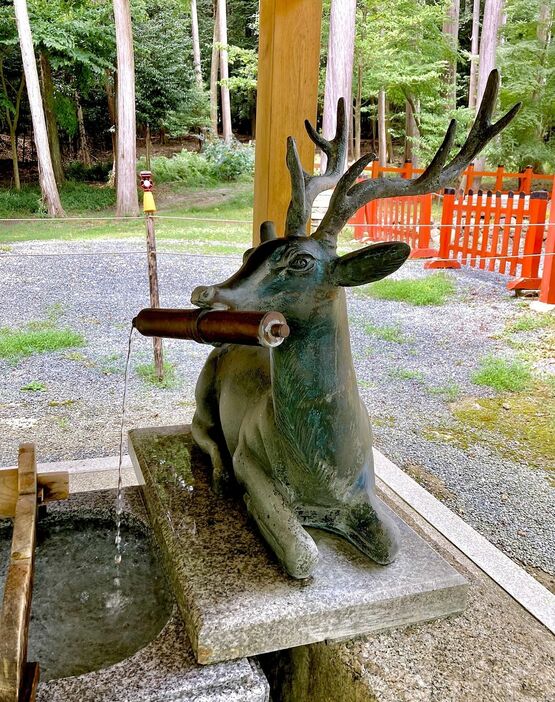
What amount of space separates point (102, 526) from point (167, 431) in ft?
1.47

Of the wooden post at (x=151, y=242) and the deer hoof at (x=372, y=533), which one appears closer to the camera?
the deer hoof at (x=372, y=533)

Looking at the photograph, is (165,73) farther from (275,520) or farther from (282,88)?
(275,520)

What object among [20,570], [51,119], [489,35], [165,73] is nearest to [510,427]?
[20,570]

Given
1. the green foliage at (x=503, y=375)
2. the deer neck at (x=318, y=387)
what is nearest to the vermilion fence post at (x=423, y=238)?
the green foliage at (x=503, y=375)

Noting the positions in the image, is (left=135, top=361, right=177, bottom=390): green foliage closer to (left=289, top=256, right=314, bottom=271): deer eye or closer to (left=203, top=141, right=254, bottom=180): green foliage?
(left=289, top=256, right=314, bottom=271): deer eye

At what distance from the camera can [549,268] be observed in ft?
20.0

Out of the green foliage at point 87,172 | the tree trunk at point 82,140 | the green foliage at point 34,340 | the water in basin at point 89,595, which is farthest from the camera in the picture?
the tree trunk at point 82,140

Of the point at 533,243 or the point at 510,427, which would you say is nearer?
the point at 510,427

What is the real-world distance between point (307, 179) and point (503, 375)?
3.68 m

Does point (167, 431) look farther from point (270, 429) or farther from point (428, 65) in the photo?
point (428, 65)

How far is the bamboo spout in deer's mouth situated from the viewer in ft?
3.84

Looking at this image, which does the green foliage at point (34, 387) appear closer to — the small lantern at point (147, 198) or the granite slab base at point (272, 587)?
the small lantern at point (147, 198)

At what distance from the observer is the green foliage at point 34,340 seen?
205 inches

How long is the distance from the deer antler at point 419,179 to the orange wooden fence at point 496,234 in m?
5.04
